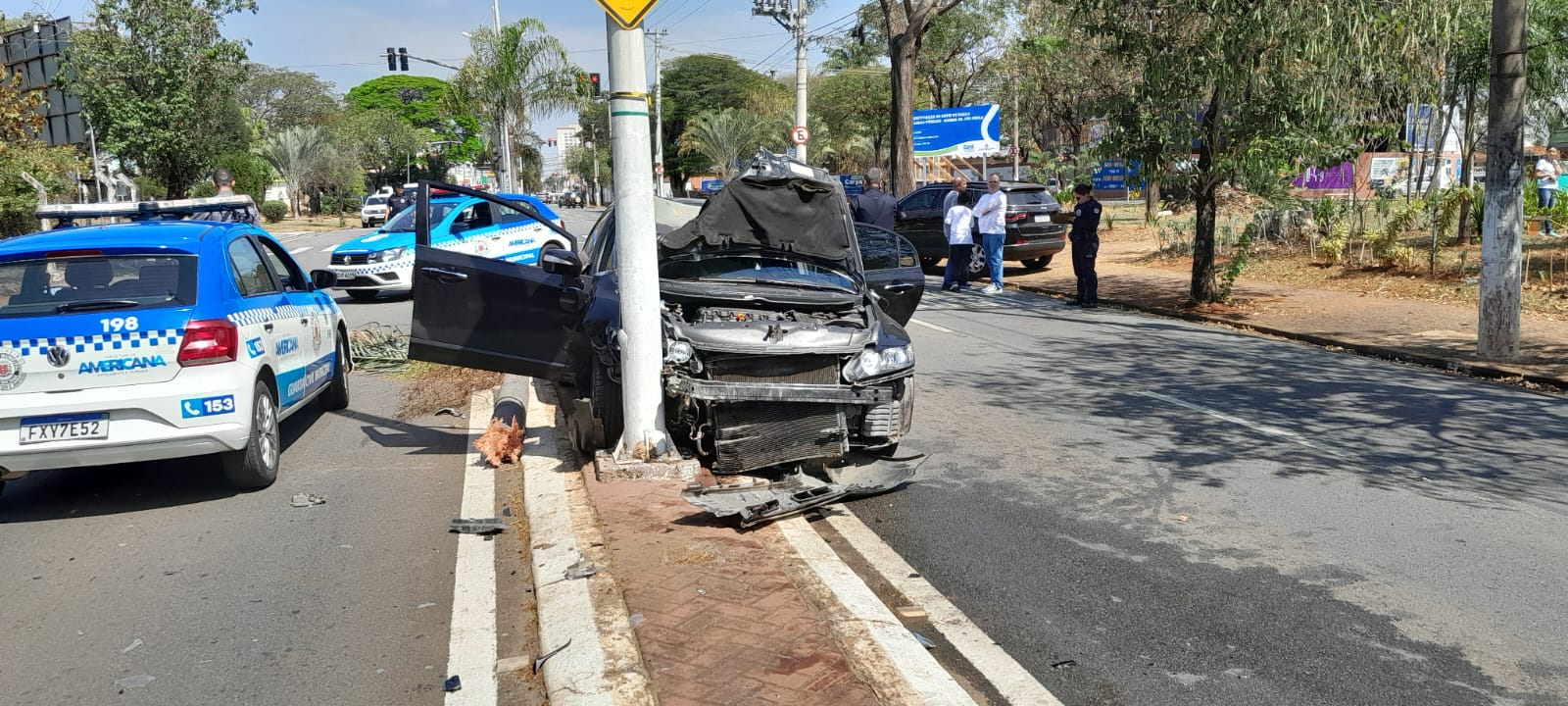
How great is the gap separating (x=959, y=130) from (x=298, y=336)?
34.2 meters

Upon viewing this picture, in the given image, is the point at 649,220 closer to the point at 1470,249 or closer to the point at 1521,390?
the point at 1521,390

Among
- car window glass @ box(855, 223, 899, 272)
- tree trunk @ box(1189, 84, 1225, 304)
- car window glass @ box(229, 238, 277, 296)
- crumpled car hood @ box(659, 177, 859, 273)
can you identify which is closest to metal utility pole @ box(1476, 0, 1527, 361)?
tree trunk @ box(1189, 84, 1225, 304)

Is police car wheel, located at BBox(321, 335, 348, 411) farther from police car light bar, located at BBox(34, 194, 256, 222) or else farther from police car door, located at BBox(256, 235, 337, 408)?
police car light bar, located at BBox(34, 194, 256, 222)

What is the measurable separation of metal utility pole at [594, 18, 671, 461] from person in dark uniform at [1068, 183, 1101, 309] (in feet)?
35.0

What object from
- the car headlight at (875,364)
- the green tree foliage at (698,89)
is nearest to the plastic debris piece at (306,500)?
the car headlight at (875,364)

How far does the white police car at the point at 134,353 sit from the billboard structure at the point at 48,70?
959 inches

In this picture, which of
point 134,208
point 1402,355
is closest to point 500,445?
point 134,208

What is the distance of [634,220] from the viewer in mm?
6250

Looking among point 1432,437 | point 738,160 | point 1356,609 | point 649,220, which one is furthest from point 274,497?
point 738,160

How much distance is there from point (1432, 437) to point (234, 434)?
303 inches

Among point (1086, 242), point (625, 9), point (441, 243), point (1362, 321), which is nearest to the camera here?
point (625, 9)

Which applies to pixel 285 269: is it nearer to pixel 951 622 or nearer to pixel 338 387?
pixel 338 387

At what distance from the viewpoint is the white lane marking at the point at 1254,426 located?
24.6ft

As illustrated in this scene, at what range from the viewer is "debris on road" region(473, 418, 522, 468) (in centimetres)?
707
